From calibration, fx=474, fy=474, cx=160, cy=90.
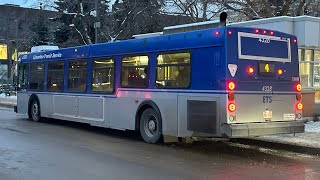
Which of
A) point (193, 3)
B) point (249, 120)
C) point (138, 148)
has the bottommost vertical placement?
point (138, 148)

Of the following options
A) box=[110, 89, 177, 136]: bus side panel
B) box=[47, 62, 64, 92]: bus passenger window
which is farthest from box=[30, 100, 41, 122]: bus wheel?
box=[110, 89, 177, 136]: bus side panel

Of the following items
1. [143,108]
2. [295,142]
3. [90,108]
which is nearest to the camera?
[295,142]

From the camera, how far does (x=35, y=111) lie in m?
18.8

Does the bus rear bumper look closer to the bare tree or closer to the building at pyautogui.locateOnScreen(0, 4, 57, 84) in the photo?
the bare tree

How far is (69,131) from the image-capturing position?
15.4 metres

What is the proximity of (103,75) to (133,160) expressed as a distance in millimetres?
5049

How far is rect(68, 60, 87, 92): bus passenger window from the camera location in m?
15.5

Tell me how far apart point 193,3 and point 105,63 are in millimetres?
17980

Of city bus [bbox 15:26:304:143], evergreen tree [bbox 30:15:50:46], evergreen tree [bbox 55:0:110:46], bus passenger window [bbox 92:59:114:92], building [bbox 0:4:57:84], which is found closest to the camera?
city bus [bbox 15:26:304:143]

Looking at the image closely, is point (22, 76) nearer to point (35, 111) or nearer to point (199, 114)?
point (35, 111)

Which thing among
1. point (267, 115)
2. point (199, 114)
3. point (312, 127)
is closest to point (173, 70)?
point (199, 114)

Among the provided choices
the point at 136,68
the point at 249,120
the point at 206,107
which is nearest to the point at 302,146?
the point at 249,120

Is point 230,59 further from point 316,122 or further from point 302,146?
point 316,122

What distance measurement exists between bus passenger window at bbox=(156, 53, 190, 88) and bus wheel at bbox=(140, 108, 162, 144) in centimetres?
83
